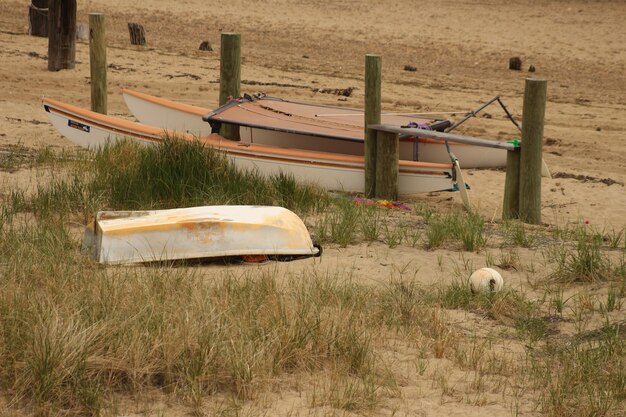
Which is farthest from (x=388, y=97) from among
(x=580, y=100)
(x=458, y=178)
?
(x=458, y=178)

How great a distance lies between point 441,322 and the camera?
529cm

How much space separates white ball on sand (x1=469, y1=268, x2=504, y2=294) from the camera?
5.82m

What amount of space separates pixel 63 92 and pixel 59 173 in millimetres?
5362

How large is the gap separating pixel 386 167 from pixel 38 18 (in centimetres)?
971

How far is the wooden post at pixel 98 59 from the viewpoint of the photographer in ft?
36.1

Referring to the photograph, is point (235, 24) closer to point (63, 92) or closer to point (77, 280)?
point (63, 92)

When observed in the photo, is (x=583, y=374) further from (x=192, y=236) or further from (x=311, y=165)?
(x=311, y=165)

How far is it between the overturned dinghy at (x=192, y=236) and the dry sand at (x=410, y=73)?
9.5 inches

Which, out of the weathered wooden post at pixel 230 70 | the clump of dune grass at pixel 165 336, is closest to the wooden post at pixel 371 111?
the weathered wooden post at pixel 230 70

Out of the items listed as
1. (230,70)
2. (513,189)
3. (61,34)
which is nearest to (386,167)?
(513,189)

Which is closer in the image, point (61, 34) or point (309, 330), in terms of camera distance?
point (309, 330)

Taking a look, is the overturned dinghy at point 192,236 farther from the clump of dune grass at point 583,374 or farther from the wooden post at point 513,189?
the wooden post at point 513,189

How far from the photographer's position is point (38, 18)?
17.2 meters

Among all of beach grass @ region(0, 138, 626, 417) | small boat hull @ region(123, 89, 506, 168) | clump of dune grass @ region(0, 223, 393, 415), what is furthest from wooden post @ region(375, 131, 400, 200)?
clump of dune grass @ region(0, 223, 393, 415)
